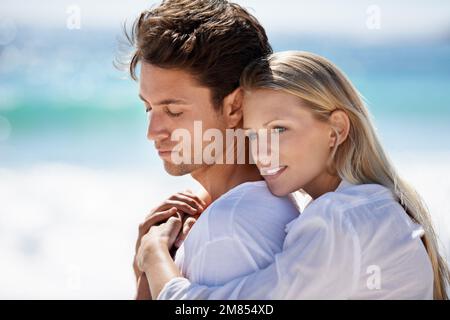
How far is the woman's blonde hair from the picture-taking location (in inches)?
76.9

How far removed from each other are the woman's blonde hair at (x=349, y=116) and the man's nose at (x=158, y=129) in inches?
11.6

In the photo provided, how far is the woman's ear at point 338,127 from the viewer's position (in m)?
2.00

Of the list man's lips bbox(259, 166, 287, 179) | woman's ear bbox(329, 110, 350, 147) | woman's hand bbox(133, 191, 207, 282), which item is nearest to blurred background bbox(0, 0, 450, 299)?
woman's hand bbox(133, 191, 207, 282)

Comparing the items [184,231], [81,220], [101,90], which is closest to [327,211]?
[184,231]

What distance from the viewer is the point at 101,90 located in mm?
13164

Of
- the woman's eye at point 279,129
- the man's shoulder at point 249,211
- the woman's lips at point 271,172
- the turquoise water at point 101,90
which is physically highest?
the woman's eye at point 279,129

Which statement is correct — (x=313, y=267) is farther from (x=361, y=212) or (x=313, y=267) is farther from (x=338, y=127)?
(x=338, y=127)

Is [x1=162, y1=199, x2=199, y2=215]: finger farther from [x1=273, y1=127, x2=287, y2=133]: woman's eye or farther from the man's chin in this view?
[x1=273, y1=127, x2=287, y2=133]: woman's eye

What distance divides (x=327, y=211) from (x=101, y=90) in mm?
11813

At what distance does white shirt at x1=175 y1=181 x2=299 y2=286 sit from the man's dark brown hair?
0.42 m

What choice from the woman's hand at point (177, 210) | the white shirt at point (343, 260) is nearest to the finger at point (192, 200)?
the woman's hand at point (177, 210)

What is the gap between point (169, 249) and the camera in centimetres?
209

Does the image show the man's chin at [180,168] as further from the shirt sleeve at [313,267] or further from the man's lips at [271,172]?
the shirt sleeve at [313,267]
